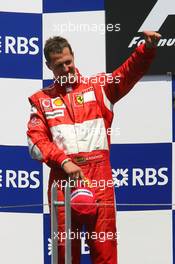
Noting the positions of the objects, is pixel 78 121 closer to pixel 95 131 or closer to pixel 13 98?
pixel 95 131

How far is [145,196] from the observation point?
260cm

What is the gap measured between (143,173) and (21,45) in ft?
2.15

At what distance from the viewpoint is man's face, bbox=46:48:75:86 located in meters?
2.42

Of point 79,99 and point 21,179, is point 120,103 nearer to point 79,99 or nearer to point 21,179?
point 79,99

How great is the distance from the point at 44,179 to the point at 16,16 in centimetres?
61

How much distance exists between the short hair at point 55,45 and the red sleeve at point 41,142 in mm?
186

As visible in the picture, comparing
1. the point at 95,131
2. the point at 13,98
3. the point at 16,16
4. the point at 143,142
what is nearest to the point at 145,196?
the point at 143,142

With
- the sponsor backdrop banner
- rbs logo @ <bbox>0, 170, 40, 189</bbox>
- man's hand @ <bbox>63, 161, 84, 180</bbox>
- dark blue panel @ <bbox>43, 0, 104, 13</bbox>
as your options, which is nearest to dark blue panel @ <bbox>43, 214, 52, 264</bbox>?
the sponsor backdrop banner

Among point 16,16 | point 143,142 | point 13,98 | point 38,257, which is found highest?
point 16,16

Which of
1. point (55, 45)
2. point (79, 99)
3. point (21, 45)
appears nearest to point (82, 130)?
point (79, 99)

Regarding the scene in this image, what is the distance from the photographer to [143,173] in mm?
2594

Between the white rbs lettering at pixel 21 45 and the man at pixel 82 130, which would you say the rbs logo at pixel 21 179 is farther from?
the white rbs lettering at pixel 21 45

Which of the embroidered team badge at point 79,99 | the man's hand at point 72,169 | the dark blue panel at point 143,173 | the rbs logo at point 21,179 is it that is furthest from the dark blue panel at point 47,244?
the embroidered team badge at point 79,99

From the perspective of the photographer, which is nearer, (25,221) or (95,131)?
(95,131)
